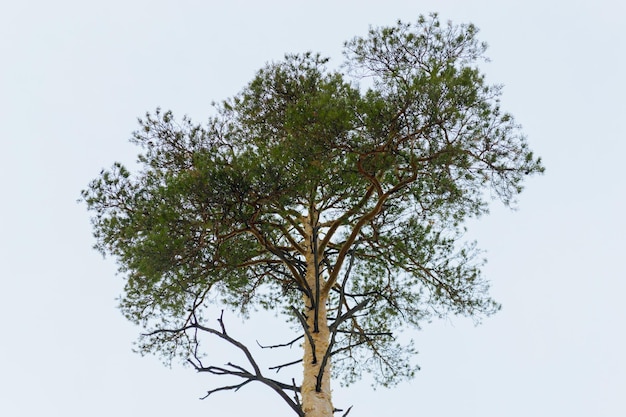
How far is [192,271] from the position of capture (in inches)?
214

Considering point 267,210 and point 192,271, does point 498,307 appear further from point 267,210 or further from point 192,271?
point 192,271

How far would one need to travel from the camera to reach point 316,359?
5266mm

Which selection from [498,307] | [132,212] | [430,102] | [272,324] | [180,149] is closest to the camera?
[430,102]

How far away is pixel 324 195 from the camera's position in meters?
5.78

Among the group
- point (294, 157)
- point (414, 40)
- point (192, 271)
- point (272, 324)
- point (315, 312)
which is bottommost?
point (315, 312)

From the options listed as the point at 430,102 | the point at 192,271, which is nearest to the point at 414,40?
the point at 430,102

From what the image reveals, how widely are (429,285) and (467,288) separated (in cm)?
39

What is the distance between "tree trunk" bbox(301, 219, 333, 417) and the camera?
4891mm

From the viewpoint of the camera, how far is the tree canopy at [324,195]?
4.94 metres

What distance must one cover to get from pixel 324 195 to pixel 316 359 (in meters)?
1.52

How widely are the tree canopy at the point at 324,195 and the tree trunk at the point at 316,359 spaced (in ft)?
0.06

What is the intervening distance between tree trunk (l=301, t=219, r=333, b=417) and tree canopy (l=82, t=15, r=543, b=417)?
0.02 metres

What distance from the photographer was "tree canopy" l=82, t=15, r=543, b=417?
4.94 m

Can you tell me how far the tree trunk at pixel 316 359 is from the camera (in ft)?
16.0
